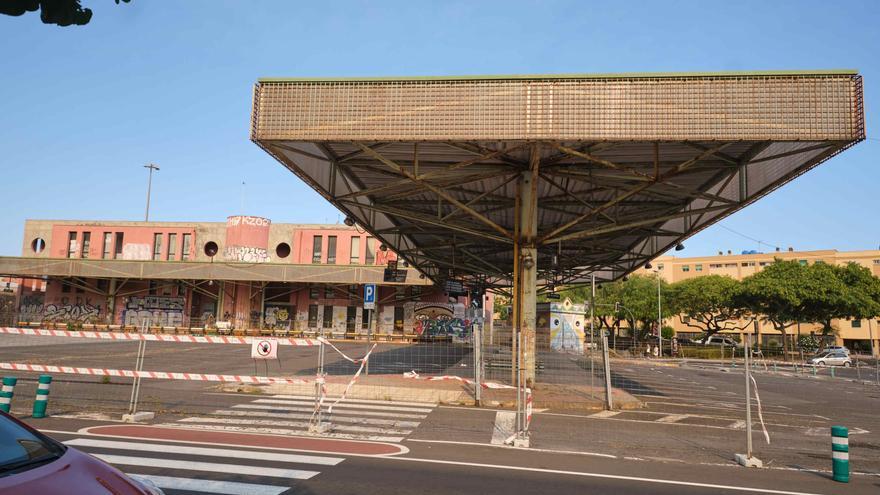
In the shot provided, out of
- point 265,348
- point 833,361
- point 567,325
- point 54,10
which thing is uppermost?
point 54,10

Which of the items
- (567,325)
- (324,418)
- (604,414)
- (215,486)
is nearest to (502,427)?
(324,418)

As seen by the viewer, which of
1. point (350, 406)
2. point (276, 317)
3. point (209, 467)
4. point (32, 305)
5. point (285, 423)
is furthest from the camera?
point (32, 305)

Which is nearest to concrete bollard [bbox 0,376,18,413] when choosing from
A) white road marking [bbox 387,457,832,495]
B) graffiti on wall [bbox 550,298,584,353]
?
white road marking [bbox 387,457,832,495]

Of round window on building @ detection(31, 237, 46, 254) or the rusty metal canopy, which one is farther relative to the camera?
round window on building @ detection(31, 237, 46, 254)

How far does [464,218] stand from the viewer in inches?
958

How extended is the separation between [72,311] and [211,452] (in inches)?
2011

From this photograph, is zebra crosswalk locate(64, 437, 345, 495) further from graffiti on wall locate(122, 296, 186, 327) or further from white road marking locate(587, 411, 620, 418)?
graffiti on wall locate(122, 296, 186, 327)

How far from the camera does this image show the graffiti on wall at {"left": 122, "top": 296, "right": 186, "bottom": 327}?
4941cm

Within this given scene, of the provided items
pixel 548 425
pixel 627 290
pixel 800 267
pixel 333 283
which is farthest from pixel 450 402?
pixel 627 290

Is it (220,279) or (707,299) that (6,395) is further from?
(707,299)

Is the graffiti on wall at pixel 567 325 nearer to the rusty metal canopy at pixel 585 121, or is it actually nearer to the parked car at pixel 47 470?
the rusty metal canopy at pixel 585 121

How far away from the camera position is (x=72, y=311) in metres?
50.1

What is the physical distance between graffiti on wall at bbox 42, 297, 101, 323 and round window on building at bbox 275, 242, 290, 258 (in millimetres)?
16348

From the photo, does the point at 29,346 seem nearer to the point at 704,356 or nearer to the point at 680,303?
the point at 704,356
